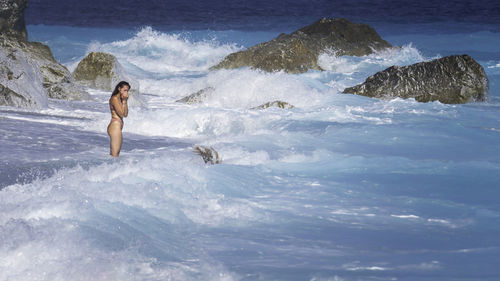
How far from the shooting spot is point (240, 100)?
13375 millimetres

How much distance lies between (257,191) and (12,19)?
34.2 ft

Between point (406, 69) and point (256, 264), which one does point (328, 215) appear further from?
point (406, 69)

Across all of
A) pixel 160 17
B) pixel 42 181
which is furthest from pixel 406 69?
pixel 160 17

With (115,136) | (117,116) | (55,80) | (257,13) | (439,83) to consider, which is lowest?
(115,136)

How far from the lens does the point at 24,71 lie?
1023cm

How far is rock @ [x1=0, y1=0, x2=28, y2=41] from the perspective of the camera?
44.5ft

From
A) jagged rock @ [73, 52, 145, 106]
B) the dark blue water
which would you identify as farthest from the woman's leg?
the dark blue water

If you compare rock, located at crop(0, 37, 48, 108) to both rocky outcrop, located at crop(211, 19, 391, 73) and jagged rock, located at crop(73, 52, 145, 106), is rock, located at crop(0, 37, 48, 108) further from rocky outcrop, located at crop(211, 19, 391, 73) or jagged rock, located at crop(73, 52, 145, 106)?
rocky outcrop, located at crop(211, 19, 391, 73)

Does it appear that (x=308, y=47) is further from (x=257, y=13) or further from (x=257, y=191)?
(x=257, y=13)

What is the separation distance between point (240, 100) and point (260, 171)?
6.92 metres

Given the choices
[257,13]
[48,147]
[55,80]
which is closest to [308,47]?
[55,80]

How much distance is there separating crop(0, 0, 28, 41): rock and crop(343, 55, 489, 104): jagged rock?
8.40m

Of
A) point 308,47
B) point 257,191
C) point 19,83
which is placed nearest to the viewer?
point 257,191

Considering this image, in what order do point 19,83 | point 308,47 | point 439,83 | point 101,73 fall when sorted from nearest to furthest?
point 19,83 < point 439,83 < point 101,73 < point 308,47
